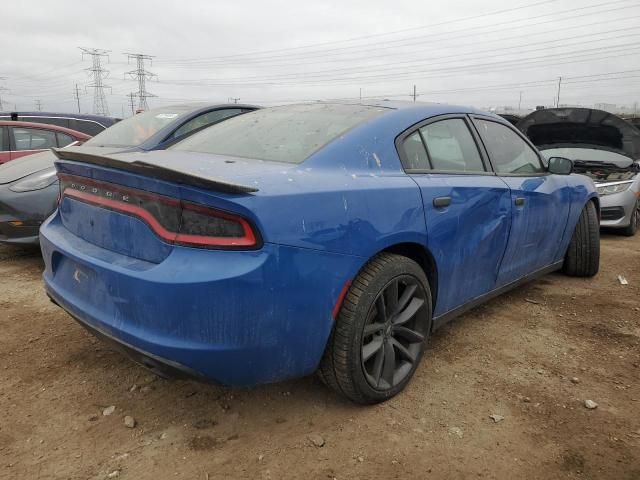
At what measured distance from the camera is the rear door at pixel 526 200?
3.18 metres

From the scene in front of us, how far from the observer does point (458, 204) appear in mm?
2633

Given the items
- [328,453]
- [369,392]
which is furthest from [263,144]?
[328,453]

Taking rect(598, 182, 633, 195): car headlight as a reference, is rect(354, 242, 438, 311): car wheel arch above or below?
above

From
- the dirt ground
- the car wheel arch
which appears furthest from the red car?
the car wheel arch

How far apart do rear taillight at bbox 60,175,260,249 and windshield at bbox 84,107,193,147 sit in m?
3.25

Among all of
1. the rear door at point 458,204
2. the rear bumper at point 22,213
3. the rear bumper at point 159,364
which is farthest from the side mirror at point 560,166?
the rear bumper at point 22,213

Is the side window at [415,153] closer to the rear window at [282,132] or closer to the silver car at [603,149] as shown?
the rear window at [282,132]

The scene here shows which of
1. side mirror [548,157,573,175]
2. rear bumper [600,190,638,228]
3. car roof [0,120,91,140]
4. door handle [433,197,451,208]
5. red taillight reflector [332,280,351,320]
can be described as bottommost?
rear bumper [600,190,638,228]

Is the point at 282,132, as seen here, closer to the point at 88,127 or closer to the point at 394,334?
the point at 394,334

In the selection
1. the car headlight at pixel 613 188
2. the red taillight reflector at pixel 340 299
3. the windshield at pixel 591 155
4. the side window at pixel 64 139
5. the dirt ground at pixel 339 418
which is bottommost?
the dirt ground at pixel 339 418

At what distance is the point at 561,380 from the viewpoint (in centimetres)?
269

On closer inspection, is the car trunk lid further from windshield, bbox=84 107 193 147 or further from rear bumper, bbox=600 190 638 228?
rear bumper, bbox=600 190 638 228

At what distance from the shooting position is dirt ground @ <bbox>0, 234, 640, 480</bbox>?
1998mm

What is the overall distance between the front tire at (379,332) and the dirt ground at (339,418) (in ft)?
0.47
